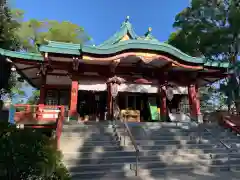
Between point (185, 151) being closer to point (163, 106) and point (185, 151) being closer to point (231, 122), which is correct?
point (231, 122)

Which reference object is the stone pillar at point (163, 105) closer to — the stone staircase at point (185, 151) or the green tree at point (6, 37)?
→ the stone staircase at point (185, 151)

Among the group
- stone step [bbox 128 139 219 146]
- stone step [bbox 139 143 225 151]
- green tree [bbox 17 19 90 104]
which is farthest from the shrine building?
green tree [bbox 17 19 90 104]

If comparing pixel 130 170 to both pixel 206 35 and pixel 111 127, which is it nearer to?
pixel 111 127

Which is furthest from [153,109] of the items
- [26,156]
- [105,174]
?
[26,156]

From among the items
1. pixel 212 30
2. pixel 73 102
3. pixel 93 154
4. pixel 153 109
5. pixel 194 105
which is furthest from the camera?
pixel 212 30

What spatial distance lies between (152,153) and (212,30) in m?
13.5

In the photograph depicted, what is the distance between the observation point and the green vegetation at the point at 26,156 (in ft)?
12.7

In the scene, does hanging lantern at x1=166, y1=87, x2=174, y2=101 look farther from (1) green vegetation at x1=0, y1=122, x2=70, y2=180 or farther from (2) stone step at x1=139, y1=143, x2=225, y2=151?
(1) green vegetation at x1=0, y1=122, x2=70, y2=180

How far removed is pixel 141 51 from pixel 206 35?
26.5 ft

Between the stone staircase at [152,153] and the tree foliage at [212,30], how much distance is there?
8336 millimetres

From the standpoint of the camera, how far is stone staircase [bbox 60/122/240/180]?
6.90 meters

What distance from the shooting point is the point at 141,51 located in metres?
12.7

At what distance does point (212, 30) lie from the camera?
17672 mm

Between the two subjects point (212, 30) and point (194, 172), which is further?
point (212, 30)
